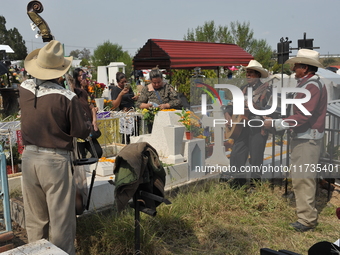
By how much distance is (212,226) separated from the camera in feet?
14.6

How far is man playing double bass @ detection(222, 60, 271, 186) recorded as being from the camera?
5555 millimetres

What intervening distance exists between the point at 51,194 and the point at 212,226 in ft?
7.12

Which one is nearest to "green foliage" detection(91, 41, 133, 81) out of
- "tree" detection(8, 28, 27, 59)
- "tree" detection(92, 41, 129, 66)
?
"tree" detection(92, 41, 129, 66)

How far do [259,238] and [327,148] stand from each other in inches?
93.9

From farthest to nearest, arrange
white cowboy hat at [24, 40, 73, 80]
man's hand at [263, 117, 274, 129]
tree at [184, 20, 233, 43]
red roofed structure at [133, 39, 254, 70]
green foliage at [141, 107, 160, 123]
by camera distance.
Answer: tree at [184, 20, 233, 43], red roofed structure at [133, 39, 254, 70], green foliage at [141, 107, 160, 123], man's hand at [263, 117, 274, 129], white cowboy hat at [24, 40, 73, 80]

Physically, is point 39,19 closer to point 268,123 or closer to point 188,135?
point 188,135

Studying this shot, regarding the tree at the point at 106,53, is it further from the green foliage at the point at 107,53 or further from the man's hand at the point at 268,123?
the man's hand at the point at 268,123

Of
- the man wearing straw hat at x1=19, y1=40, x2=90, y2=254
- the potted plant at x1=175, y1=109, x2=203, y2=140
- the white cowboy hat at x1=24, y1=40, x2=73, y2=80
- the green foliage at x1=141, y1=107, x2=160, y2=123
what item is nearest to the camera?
the man wearing straw hat at x1=19, y1=40, x2=90, y2=254

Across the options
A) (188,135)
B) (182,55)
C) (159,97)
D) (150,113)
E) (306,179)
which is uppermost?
(182,55)

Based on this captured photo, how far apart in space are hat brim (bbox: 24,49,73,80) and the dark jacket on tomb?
2.97ft

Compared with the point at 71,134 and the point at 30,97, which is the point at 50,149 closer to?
the point at 71,134

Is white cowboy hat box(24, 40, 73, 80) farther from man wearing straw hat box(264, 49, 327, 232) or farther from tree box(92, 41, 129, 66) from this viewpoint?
tree box(92, 41, 129, 66)

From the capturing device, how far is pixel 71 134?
3.11m

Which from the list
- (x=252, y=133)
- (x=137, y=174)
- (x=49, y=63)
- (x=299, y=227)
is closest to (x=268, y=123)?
(x=252, y=133)
